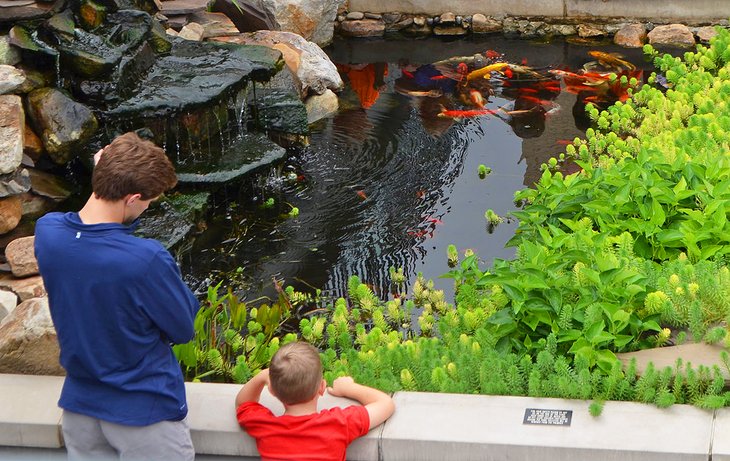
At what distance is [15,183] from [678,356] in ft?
15.5

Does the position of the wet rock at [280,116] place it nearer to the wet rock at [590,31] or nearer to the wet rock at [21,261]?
the wet rock at [21,261]

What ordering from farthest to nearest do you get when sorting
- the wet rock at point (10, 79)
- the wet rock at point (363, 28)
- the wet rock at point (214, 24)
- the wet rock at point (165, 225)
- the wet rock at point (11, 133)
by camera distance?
1. the wet rock at point (363, 28)
2. the wet rock at point (214, 24)
3. the wet rock at point (10, 79)
4. the wet rock at point (165, 225)
5. the wet rock at point (11, 133)

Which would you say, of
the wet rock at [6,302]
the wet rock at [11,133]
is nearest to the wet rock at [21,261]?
the wet rock at [6,302]

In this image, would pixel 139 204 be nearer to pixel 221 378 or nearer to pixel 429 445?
pixel 429 445

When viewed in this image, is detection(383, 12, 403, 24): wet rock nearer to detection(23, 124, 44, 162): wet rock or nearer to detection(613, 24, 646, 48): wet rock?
detection(613, 24, 646, 48): wet rock

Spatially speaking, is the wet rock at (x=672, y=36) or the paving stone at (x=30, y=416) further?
the wet rock at (x=672, y=36)

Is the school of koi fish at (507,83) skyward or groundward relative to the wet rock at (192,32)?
groundward

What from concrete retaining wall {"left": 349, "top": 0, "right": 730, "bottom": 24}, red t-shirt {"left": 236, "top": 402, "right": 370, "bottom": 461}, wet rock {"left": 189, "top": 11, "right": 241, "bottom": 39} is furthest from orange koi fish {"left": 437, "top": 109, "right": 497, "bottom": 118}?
red t-shirt {"left": 236, "top": 402, "right": 370, "bottom": 461}

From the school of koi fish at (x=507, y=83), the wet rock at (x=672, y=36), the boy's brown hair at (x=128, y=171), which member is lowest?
the school of koi fish at (x=507, y=83)

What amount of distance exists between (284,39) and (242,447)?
304 inches

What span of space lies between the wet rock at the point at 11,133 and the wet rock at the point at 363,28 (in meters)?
7.45

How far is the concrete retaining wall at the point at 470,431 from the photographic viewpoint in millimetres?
3633

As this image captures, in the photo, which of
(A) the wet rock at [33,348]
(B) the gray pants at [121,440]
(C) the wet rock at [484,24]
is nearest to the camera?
(B) the gray pants at [121,440]

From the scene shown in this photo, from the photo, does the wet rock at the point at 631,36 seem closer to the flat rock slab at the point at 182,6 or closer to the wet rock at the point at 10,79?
the flat rock slab at the point at 182,6
